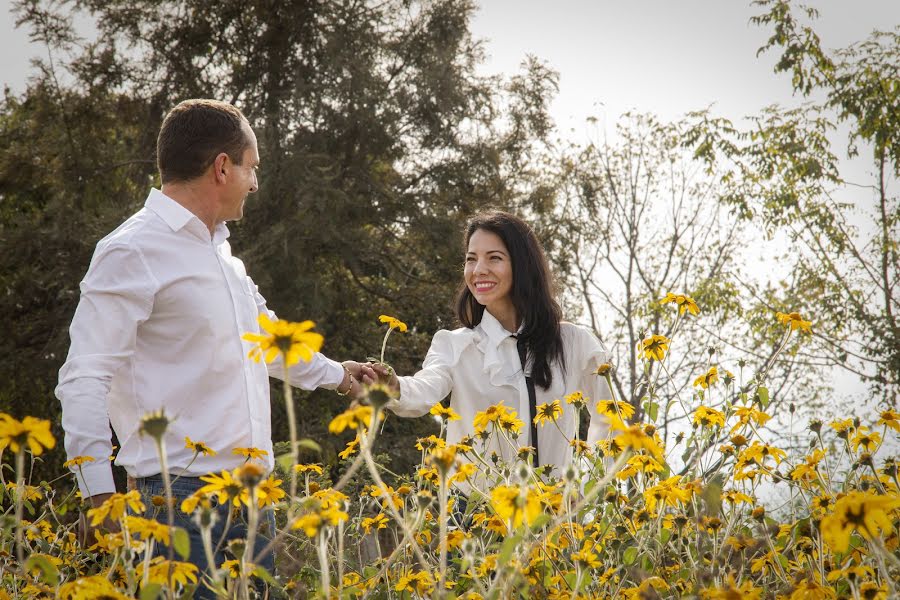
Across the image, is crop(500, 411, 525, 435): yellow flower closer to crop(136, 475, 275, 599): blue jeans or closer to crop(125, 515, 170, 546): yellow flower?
crop(136, 475, 275, 599): blue jeans

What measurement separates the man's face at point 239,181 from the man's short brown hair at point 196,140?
2 cm

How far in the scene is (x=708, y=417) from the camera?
2111 millimetres

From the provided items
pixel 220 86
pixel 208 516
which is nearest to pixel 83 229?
pixel 220 86

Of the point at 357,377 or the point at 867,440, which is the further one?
the point at 357,377

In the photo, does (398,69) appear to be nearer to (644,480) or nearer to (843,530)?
(644,480)

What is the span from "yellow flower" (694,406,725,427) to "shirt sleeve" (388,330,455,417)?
0.95 m

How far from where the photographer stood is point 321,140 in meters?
9.63

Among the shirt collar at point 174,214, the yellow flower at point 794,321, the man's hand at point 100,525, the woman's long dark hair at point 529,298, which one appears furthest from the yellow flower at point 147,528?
the woman's long dark hair at point 529,298

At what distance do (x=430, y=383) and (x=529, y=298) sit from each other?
0.53 m

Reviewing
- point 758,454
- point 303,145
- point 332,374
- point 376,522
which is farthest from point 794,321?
point 303,145

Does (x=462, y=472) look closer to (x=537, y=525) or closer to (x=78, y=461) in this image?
(x=537, y=525)

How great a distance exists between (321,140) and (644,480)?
8.04m

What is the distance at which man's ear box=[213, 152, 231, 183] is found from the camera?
231cm

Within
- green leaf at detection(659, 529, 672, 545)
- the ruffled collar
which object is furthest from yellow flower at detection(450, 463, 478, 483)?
the ruffled collar
